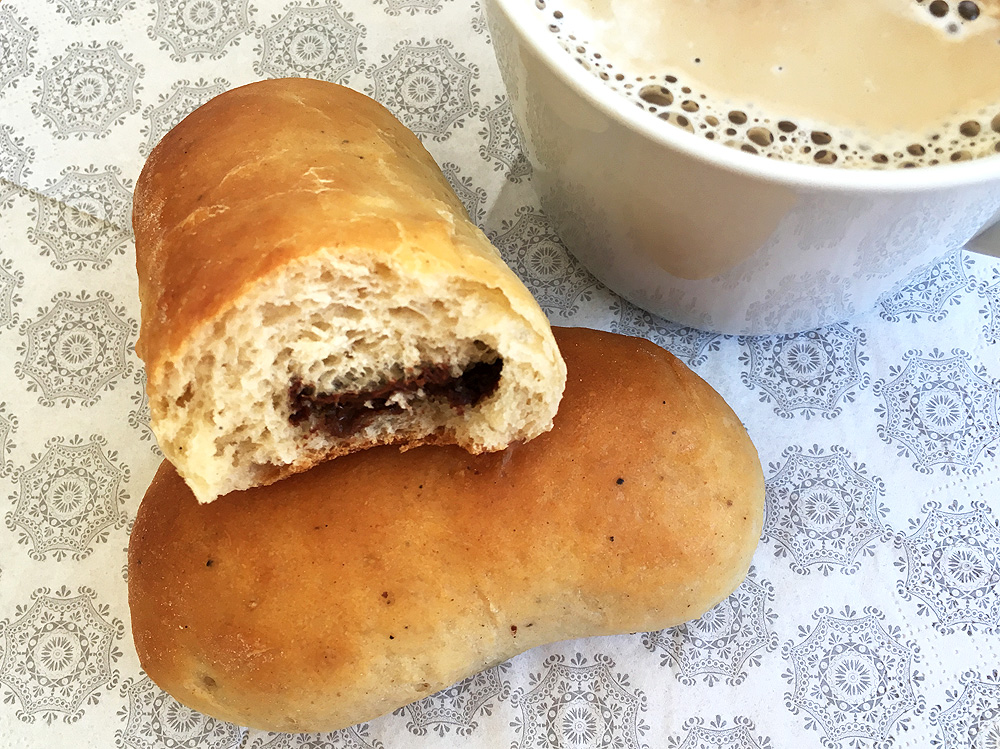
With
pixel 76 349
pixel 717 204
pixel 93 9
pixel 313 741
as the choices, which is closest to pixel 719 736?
pixel 313 741

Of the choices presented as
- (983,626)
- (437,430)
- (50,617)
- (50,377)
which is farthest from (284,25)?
(983,626)

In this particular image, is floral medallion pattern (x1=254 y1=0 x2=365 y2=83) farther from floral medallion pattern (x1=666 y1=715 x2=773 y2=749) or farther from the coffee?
floral medallion pattern (x1=666 y1=715 x2=773 y2=749)

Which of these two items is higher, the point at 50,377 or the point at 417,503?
the point at 417,503

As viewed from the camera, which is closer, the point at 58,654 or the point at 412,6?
the point at 58,654

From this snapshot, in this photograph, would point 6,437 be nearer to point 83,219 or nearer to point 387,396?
point 83,219

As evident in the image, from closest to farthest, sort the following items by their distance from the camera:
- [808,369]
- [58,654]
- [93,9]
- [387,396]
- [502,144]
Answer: [387,396] → [58,654] → [808,369] → [502,144] → [93,9]

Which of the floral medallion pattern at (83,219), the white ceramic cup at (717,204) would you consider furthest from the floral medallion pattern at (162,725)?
the white ceramic cup at (717,204)

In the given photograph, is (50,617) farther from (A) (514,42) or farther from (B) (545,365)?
(A) (514,42)
